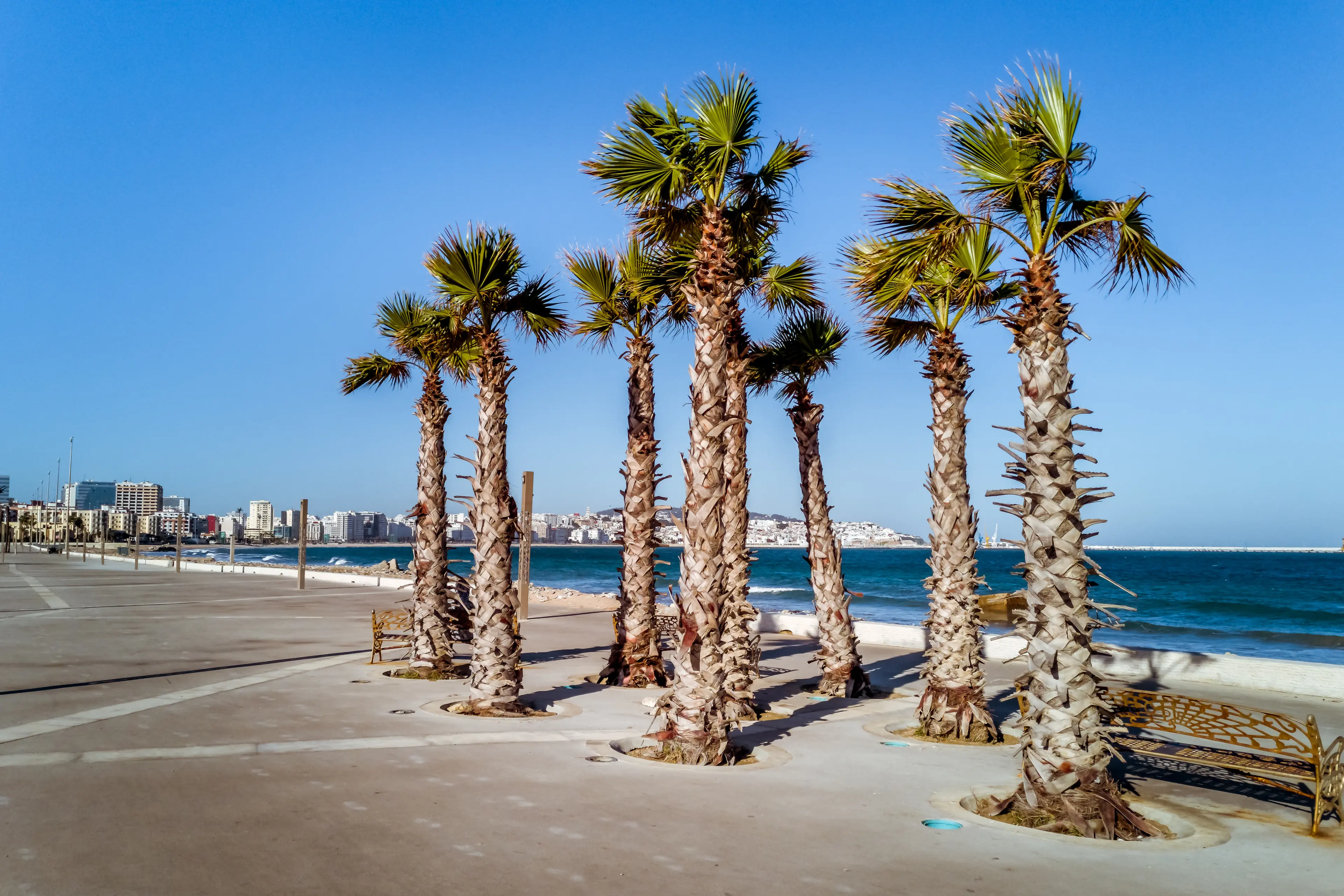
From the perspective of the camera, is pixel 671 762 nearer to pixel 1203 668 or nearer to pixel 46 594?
pixel 1203 668

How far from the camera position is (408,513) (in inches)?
527

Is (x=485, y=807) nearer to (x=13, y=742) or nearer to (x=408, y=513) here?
(x=13, y=742)

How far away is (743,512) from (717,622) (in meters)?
3.47

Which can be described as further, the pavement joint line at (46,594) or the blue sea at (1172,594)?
the blue sea at (1172,594)

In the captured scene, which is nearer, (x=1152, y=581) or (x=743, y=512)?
Answer: (x=743, y=512)

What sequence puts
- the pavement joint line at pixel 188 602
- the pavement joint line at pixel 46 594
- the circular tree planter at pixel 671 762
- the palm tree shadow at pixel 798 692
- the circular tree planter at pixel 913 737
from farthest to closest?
the pavement joint line at pixel 46 594 < the pavement joint line at pixel 188 602 < the palm tree shadow at pixel 798 692 < the circular tree planter at pixel 913 737 < the circular tree planter at pixel 671 762

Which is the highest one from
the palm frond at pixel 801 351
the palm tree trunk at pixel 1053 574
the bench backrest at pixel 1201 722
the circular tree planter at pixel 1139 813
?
the palm frond at pixel 801 351

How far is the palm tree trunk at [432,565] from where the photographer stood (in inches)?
523

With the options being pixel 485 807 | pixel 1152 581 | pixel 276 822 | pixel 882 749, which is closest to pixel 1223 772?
pixel 882 749

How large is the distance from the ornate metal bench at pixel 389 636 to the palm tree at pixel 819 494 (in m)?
6.32

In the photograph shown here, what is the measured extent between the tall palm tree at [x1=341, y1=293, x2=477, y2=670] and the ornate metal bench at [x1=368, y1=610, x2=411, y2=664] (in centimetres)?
52

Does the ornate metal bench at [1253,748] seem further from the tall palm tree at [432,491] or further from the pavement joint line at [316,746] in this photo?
the tall palm tree at [432,491]

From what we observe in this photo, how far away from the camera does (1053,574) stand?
6.29m

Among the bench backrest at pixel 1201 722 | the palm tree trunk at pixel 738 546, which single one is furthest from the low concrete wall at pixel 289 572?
the bench backrest at pixel 1201 722
